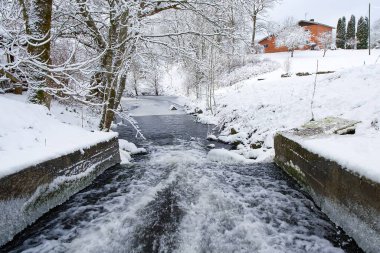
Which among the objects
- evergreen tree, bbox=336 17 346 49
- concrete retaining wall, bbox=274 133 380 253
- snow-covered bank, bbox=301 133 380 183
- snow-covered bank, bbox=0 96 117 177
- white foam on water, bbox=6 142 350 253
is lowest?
white foam on water, bbox=6 142 350 253

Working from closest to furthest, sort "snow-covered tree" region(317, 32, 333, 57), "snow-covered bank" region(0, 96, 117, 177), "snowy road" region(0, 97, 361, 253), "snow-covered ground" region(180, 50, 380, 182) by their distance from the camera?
"snowy road" region(0, 97, 361, 253) < "snow-covered bank" region(0, 96, 117, 177) < "snow-covered ground" region(180, 50, 380, 182) < "snow-covered tree" region(317, 32, 333, 57)

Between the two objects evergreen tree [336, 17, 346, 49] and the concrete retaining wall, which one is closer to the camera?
the concrete retaining wall

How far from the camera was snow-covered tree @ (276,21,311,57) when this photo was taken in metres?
46.9

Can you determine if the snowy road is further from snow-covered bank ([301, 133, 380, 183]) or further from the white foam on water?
snow-covered bank ([301, 133, 380, 183])

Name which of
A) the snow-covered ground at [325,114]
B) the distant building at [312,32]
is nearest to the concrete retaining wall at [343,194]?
the snow-covered ground at [325,114]

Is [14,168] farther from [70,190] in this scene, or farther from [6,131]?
[70,190]

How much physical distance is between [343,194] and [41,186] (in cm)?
445

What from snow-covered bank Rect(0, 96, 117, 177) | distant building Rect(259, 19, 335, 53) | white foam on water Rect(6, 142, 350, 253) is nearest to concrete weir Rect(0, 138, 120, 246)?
snow-covered bank Rect(0, 96, 117, 177)

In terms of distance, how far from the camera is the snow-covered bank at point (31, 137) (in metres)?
4.09

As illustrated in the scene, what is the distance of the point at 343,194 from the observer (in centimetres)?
399

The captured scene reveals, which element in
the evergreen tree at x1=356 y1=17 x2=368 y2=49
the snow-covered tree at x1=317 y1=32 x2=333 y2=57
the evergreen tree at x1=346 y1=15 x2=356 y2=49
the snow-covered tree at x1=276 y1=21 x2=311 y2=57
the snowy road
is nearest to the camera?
the snowy road

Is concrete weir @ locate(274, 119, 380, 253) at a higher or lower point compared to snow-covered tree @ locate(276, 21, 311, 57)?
lower

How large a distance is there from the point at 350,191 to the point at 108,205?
393cm

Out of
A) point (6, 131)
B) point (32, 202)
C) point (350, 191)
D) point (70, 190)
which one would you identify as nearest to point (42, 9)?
point (6, 131)
